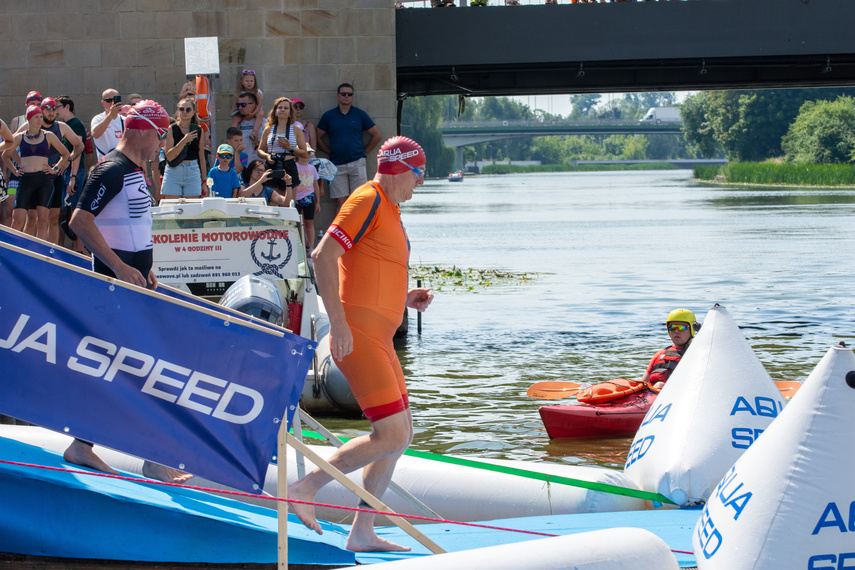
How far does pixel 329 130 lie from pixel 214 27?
7.65ft

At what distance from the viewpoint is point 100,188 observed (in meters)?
5.29

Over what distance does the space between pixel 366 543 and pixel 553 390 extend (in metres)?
5.91

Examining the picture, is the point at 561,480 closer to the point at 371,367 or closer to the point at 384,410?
the point at 384,410

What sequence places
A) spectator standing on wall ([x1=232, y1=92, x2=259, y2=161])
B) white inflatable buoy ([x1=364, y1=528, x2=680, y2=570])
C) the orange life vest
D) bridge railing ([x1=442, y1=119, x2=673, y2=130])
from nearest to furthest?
white inflatable buoy ([x1=364, y1=528, x2=680, y2=570]) < the orange life vest < spectator standing on wall ([x1=232, y1=92, x2=259, y2=161]) < bridge railing ([x1=442, y1=119, x2=673, y2=130])

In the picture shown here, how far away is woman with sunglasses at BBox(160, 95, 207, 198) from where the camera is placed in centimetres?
1261

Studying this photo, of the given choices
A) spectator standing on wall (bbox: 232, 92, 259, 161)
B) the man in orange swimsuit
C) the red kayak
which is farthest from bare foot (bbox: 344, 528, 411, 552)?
spectator standing on wall (bbox: 232, 92, 259, 161)

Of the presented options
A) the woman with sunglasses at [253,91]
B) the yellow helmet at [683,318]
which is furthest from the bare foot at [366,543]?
the woman with sunglasses at [253,91]

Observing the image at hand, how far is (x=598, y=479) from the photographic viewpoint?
21.9 ft

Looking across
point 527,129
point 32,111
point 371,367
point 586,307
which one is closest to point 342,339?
point 371,367

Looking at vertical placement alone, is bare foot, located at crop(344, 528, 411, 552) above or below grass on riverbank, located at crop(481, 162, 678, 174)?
above

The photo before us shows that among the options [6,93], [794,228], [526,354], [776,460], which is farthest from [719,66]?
[794,228]

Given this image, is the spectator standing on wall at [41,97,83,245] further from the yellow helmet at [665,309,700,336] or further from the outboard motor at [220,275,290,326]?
the yellow helmet at [665,309,700,336]

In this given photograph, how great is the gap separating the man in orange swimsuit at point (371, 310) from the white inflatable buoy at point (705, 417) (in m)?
2.18

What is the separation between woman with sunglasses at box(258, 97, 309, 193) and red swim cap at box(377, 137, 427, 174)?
28.9ft
